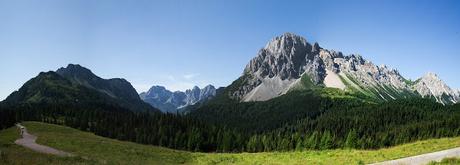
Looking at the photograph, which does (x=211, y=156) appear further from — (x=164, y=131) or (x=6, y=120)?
(x=6, y=120)

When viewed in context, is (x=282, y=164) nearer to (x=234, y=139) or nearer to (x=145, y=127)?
(x=234, y=139)

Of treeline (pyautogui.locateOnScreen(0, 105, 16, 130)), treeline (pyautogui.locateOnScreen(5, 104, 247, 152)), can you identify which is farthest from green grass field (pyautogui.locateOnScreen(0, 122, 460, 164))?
treeline (pyautogui.locateOnScreen(0, 105, 16, 130))

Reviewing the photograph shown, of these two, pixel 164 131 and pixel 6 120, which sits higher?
pixel 6 120

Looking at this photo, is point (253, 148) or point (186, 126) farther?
point (186, 126)

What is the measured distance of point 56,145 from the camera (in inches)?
2724

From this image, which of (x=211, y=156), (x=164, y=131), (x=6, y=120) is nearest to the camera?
(x=211, y=156)

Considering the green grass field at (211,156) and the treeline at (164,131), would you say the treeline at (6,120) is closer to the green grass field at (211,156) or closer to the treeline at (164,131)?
the treeline at (164,131)

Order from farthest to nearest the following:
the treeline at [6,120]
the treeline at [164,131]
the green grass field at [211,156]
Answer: the treeline at [164,131] < the treeline at [6,120] < the green grass field at [211,156]

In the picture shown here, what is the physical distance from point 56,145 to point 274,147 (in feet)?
366

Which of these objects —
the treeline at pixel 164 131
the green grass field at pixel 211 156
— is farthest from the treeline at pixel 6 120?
the green grass field at pixel 211 156

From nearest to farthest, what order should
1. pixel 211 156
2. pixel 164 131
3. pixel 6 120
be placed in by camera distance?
1. pixel 211 156
2. pixel 6 120
3. pixel 164 131

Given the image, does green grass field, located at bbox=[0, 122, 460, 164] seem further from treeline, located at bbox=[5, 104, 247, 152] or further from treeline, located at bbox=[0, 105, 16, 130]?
treeline, located at bbox=[0, 105, 16, 130]

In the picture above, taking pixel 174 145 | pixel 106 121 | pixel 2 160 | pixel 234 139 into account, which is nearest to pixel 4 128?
pixel 106 121

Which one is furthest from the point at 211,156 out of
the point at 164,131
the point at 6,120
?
the point at 6,120
